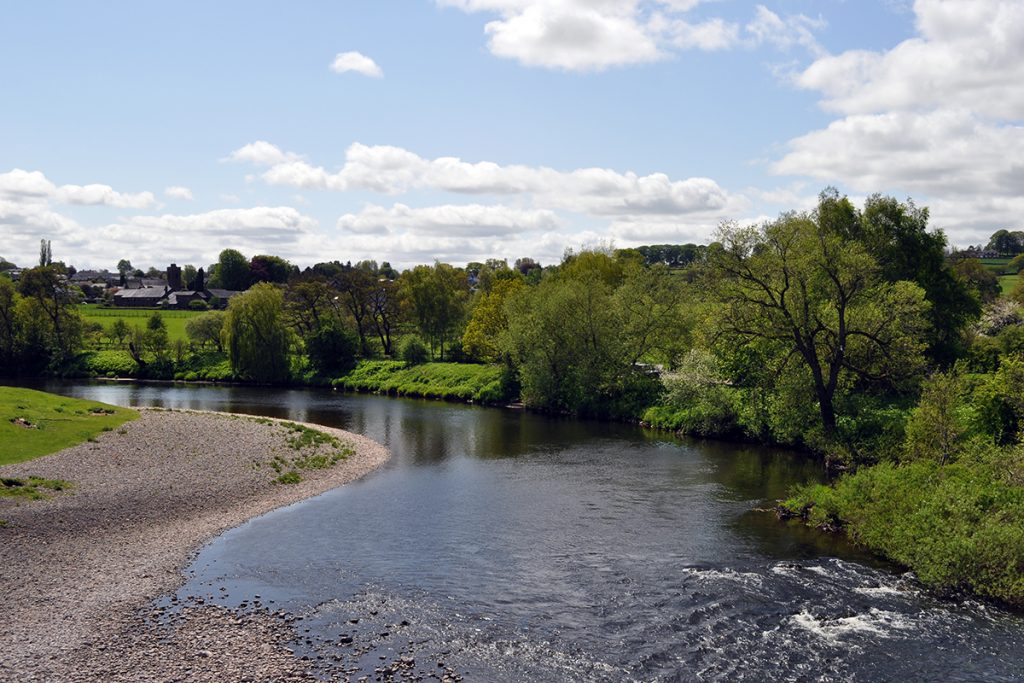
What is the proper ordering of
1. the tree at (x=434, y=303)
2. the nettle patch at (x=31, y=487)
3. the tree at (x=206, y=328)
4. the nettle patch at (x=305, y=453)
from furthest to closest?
the tree at (x=206, y=328)
the tree at (x=434, y=303)
the nettle patch at (x=305, y=453)
the nettle patch at (x=31, y=487)

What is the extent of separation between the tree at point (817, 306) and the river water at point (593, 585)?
730cm

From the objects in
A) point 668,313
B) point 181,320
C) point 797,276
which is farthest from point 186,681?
point 181,320

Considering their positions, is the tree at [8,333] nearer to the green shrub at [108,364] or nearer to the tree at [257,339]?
the green shrub at [108,364]

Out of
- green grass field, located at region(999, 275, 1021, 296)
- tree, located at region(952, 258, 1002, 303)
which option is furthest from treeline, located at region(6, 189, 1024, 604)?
green grass field, located at region(999, 275, 1021, 296)

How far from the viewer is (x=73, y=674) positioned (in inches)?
739

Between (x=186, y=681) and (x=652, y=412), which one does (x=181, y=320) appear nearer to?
(x=652, y=412)

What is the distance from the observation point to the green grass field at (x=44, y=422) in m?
38.4

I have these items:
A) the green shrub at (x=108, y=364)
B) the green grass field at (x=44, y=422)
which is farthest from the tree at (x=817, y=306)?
the green shrub at (x=108, y=364)

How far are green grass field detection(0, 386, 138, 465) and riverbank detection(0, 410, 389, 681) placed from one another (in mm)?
1187

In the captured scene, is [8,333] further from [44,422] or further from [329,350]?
[44,422]

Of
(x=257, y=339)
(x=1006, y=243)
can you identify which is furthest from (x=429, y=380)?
(x=1006, y=243)

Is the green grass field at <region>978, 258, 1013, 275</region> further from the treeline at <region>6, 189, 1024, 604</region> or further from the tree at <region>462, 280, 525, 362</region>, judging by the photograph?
the tree at <region>462, 280, 525, 362</region>

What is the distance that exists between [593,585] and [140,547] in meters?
15.7

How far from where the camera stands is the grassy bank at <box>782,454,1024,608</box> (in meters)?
23.6
